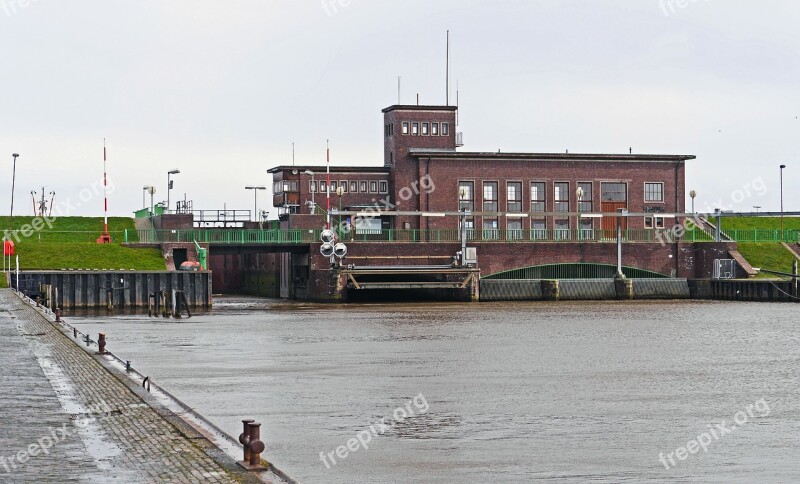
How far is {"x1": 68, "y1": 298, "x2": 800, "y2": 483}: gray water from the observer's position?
21.7 m

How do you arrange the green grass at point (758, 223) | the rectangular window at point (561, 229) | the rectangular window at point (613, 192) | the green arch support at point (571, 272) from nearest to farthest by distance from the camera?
the green arch support at point (571, 272) → the rectangular window at point (561, 229) → the rectangular window at point (613, 192) → the green grass at point (758, 223)

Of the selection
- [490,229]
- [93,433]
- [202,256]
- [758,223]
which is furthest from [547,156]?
[93,433]

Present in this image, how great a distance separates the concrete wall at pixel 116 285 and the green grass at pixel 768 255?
49276 millimetres

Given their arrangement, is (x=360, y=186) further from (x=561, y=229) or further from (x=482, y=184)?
(x=561, y=229)

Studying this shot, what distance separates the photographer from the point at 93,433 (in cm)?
2161

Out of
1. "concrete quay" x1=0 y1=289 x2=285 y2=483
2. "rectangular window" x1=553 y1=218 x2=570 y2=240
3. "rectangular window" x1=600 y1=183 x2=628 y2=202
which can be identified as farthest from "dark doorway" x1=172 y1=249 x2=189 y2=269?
"concrete quay" x1=0 y1=289 x2=285 y2=483

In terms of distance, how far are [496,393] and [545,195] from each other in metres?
79.4

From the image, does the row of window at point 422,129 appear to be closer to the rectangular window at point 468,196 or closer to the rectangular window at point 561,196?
the rectangular window at point 468,196

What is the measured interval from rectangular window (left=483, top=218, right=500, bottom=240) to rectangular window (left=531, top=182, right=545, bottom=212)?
430 cm

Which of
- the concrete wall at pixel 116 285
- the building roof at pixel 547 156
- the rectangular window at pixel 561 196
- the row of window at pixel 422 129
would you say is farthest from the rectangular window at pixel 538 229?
the concrete wall at pixel 116 285

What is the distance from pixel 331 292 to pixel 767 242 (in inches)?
1661

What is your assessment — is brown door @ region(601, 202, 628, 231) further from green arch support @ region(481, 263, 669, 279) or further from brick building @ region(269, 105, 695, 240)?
green arch support @ region(481, 263, 669, 279)

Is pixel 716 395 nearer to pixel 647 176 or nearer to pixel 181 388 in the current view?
pixel 181 388

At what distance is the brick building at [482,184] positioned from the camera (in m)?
108
